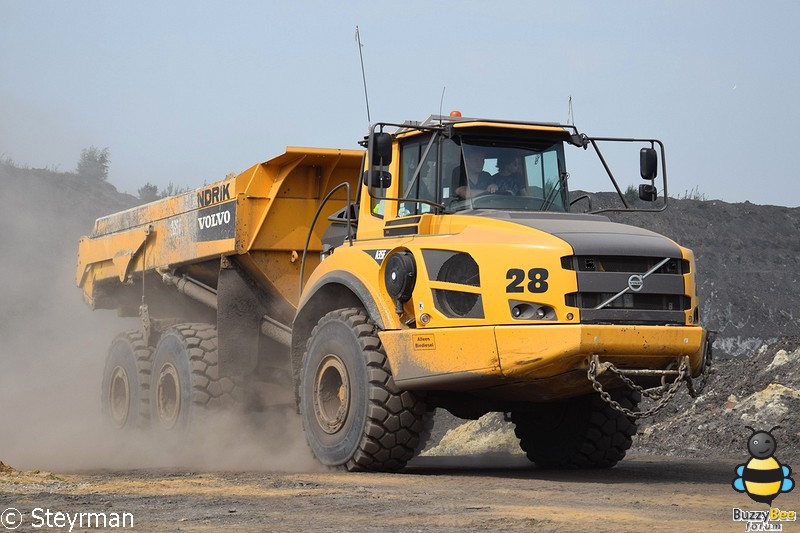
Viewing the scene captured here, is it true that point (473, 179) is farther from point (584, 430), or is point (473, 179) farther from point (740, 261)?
point (740, 261)

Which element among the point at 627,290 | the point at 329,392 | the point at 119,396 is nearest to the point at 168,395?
the point at 119,396

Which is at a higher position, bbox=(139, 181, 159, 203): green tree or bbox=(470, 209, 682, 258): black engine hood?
bbox=(139, 181, 159, 203): green tree

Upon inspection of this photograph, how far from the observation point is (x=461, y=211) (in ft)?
31.5

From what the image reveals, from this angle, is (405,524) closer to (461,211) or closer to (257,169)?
(461,211)

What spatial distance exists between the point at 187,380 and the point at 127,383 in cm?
224

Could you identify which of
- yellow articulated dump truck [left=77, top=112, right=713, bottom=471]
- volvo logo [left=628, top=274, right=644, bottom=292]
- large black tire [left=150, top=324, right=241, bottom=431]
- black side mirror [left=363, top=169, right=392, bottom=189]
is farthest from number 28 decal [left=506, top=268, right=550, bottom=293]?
large black tire [left=150, top=324, right=241, bottom=431]

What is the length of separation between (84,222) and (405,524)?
1358 inches

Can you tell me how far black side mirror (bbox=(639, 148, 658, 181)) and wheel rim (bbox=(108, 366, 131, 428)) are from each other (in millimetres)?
7882

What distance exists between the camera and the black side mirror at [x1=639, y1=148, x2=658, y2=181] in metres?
9.80

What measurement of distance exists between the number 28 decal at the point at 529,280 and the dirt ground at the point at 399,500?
1.42 m

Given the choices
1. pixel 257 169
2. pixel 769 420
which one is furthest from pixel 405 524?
pixel 769 420

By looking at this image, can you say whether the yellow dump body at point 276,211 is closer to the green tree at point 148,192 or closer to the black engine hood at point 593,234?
the black engine hood at point 593,234

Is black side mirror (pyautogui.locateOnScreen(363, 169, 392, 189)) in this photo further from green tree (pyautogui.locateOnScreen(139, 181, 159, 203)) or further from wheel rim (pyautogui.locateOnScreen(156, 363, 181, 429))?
green tree (pyautogui.locateOnScreen(139, 181, 159, 203))

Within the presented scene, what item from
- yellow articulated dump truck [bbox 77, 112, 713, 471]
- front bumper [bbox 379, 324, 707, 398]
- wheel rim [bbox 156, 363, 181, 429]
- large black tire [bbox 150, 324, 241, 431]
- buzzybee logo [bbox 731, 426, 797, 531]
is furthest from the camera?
wheel rim [bbox 156, 363, 181, 429]
